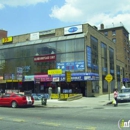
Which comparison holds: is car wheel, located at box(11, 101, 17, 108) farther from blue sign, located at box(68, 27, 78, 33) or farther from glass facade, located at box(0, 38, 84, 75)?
blue sign, located at box(68, 27, 78, 33)

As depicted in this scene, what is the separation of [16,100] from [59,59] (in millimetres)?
14658

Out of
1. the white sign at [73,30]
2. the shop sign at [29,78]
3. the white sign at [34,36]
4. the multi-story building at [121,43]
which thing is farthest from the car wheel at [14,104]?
the multi-story building at [121,43]

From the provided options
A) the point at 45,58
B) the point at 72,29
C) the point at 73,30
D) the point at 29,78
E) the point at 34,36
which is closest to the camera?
the point at 73,30

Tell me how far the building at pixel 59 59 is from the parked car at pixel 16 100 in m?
10.8

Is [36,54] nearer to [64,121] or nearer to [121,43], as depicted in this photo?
[64,121]

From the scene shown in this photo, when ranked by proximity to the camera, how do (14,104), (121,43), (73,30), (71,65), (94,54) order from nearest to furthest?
1. (14,104)
2. (71,65)
3. (73,30)
4. (94,54)
5. (121,43)

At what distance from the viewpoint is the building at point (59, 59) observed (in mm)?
32812

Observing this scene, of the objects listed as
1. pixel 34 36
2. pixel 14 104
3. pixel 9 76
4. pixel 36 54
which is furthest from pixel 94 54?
pixel 14 104

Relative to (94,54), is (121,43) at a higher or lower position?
higher

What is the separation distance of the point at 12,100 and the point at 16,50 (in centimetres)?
1984

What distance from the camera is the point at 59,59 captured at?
113 feet

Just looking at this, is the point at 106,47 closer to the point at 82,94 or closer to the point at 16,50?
the point at 82,94

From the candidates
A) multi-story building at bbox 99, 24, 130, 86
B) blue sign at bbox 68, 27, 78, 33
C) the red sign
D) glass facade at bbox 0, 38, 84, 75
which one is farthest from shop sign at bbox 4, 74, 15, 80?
multi-story building at bbox 99, 24, 130, 86

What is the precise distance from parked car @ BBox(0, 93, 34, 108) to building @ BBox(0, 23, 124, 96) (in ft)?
35.5
